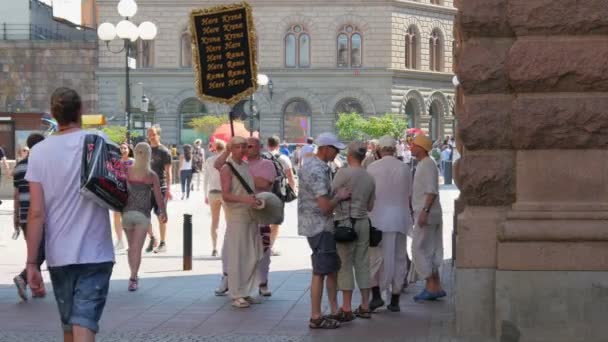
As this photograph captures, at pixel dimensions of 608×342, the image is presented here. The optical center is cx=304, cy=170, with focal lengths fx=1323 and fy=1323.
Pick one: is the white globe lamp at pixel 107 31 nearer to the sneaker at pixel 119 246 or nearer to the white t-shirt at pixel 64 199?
the sneaker at pixel 119 246

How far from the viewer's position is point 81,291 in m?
7.98

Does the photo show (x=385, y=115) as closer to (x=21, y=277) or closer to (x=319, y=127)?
(x=319, y=127)

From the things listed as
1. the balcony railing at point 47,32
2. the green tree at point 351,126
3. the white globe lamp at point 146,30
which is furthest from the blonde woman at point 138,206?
the balcony railing at point 47,32

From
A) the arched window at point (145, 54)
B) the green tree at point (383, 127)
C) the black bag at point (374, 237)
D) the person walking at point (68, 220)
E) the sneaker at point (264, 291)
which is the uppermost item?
the arched window at point (145, 54)

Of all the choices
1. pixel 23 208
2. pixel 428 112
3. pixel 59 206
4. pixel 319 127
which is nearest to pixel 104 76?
pixel 319 127

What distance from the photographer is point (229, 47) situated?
1527 cm

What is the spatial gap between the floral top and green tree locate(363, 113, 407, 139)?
172ft

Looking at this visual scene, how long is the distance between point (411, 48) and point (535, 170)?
6237 cm

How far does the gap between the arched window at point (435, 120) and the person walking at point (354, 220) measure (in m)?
60.0

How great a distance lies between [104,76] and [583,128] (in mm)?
62082

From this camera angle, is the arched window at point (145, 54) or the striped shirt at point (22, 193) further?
the arched window at point (145, 54)

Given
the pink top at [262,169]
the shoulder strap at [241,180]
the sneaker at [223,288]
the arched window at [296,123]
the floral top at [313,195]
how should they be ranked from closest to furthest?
1. the floral top at [313,195]
2. the shoulder strap at [241,180]
3. the sneaker at [223,288]
4. the pink top at [262,169]
5. the arched window at [296,123]

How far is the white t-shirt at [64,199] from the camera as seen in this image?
26.0ft

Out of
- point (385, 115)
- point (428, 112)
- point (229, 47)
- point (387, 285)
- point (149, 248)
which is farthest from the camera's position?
point (428, 112)
